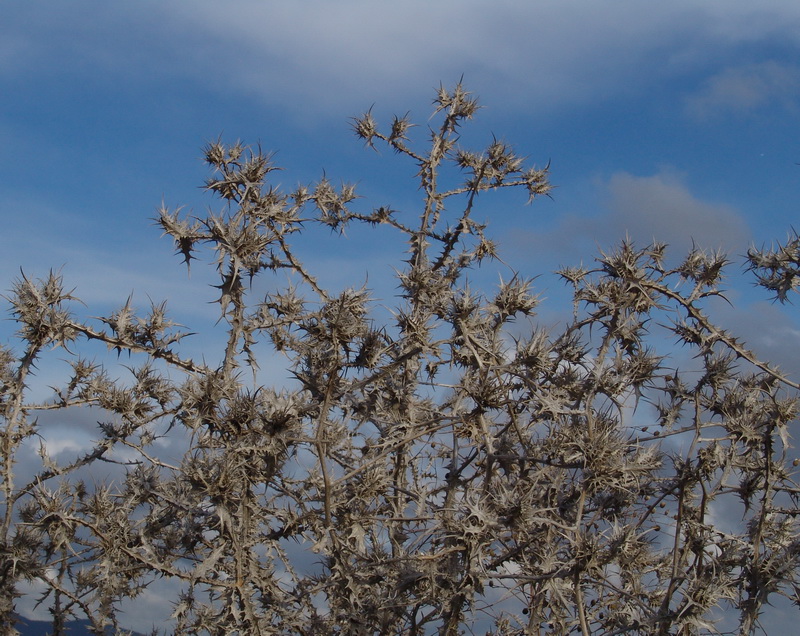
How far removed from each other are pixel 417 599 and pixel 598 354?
1.69 m

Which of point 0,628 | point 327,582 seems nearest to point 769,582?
point 327,582

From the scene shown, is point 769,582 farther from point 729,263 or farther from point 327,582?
point 327,582

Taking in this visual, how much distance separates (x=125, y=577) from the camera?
6051 mm

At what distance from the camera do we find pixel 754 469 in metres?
4.59

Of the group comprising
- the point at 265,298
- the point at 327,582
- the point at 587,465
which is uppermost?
the point at 265,298

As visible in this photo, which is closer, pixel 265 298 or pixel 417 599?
pixel 417 599

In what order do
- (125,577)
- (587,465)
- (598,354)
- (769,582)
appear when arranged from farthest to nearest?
(125,577) < (598,354) < (769,582) < (587,465)

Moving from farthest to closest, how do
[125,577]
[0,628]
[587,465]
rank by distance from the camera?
[0,628] → [125,577] → [587,465]

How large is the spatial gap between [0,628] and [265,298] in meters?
3.98

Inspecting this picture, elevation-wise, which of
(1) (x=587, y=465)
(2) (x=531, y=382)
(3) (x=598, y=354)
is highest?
(3) (x=598, y=354)

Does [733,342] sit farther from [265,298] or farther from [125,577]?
[125,577]

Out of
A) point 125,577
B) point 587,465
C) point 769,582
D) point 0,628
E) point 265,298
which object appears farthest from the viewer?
point 0,628

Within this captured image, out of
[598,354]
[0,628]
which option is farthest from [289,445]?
[0,628]

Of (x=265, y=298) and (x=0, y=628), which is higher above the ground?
(x=265, y=298)
